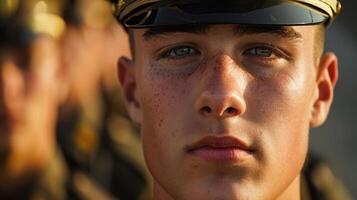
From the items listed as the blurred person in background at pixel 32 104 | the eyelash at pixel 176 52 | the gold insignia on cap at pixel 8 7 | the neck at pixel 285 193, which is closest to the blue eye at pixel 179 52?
the eyelash at pixel 176 52

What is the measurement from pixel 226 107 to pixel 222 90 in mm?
47

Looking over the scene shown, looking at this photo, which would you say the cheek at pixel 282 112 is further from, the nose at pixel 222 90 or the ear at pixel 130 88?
the ear at pixel 130 88

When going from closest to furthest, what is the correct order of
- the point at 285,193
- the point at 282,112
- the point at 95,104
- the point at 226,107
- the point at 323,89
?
1. the point at 226,107
2. the point at 282,112
3. the point at 285,193
4. the point at 323,89
5. the point at 95,104

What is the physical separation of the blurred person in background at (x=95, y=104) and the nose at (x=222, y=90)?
2.87 m

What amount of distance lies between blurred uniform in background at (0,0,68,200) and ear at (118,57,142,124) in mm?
2044

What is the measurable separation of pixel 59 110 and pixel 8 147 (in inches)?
17.6

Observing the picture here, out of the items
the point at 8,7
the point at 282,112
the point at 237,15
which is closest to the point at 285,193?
the point at 282,112

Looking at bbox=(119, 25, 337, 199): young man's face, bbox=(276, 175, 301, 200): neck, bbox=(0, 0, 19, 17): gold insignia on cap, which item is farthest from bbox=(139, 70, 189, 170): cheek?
bbox=(0, 0, 19, 17): gold insignia on cap

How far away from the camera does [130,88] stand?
289 cm

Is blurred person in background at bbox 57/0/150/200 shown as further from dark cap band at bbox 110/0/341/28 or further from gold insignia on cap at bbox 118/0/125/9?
dark cap band at bbox 110/0/341/28

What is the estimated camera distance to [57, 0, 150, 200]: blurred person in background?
546 centimetres

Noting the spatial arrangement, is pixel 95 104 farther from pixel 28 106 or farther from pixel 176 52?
pixel 176 52

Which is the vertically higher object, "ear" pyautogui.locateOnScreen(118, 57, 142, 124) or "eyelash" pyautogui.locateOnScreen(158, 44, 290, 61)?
"eyelash" pyautogui.locateOnScreen(158, 44, 290, 61)

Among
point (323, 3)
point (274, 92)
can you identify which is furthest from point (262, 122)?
point (323, 3)
